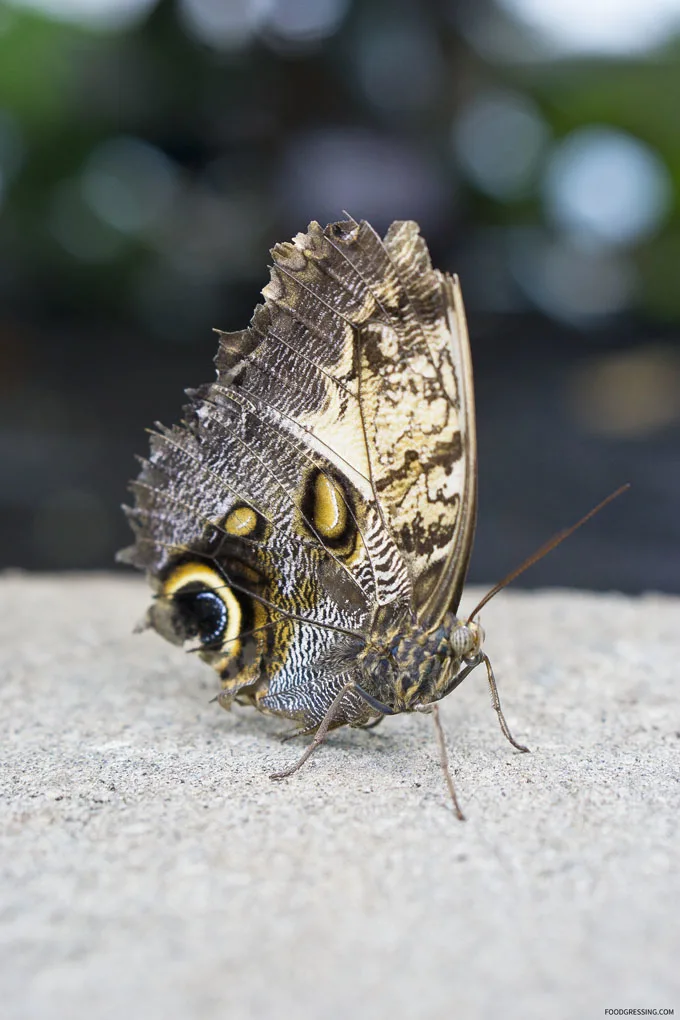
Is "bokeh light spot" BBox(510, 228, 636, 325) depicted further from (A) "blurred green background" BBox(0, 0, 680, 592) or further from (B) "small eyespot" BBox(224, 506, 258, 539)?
(B) "small eyespot" BBox(224, 506, 258, 539)

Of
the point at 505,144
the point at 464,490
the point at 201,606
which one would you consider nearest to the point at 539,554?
the point at 464,490

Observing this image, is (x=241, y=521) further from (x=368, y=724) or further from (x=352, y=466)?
(x=368, y=724)

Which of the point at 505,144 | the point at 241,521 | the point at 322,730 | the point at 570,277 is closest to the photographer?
the point at 322,730

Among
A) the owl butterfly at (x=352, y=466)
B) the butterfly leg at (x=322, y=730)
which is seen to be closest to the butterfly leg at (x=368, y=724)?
the owl butterfly at (x=352, y=466)

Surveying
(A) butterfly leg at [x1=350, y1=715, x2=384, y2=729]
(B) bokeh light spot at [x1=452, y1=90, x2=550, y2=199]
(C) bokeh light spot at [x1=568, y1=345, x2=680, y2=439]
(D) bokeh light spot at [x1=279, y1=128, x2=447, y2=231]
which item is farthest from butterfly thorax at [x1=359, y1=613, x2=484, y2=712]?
(B) bokeh light spot at [x1=452, y1=90, x2=550, y2=199]

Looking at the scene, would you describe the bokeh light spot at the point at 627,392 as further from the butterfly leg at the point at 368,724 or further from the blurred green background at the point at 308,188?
the butterfly leg at the point at 368,724

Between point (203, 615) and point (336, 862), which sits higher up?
point (203, 615)

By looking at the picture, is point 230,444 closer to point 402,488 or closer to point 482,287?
point 402,488
